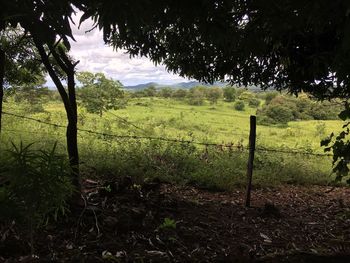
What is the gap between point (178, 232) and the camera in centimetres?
412

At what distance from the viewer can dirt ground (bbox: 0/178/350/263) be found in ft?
10.8

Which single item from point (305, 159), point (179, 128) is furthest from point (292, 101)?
point (305, 159)

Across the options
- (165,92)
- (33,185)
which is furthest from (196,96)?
(33,185)

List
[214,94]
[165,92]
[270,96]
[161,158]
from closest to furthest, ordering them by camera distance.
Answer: [161,158]
[270,96]
[214,94]
[165,92]

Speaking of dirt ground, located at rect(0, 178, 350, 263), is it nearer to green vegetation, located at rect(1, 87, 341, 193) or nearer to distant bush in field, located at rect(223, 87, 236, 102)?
green vegetation, located at rect(1, 87, 341, 193)

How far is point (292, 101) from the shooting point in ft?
68.0

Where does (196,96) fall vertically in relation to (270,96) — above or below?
below

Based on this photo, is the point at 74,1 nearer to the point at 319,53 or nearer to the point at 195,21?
the point at 195,21

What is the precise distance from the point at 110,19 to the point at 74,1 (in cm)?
27

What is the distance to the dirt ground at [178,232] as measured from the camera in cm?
330

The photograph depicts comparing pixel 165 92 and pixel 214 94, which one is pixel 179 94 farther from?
pixel 214 94

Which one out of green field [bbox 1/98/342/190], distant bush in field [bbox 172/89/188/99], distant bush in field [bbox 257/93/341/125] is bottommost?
green field [bbox 1/98/342/190]

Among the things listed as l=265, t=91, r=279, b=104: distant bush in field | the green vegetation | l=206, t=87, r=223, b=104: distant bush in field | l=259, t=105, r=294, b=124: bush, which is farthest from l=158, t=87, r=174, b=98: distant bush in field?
the green vegetation

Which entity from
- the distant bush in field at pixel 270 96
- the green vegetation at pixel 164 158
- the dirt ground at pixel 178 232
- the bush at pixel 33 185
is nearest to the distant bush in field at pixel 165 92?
the distant bush in field at pixel 270 96
